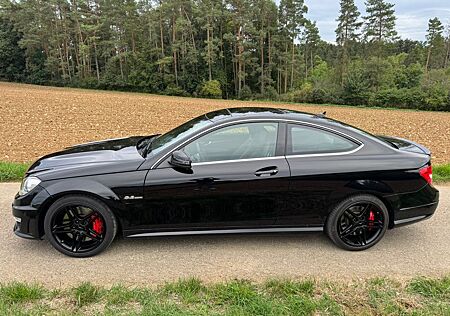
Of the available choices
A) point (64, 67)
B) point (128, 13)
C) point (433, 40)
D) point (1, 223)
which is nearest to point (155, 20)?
point (128, 13)

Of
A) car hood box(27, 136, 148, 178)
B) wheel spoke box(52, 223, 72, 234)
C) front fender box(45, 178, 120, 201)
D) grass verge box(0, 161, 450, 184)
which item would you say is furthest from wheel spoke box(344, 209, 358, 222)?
grass verge box(0, 161, 450, 184)

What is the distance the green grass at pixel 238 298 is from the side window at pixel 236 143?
1244 mm

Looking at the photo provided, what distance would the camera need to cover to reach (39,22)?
55.7 m

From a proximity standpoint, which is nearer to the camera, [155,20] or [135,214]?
[135,214]

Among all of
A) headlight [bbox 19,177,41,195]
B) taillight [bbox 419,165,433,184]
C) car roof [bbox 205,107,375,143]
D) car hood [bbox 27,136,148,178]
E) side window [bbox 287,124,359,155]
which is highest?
car roof [bbox 205,107,375,143]

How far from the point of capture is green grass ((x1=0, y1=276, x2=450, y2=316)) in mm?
2801

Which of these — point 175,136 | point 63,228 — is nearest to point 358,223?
point 175,136

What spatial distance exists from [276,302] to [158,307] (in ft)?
3.09

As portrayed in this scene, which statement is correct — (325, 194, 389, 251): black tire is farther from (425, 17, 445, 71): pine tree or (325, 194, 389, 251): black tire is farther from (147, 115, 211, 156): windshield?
(425, 17, 445, 71): pine tree

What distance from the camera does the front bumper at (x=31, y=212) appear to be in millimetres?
3482

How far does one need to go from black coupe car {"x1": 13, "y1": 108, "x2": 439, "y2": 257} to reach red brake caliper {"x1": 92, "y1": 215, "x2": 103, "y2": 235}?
0.03 ft

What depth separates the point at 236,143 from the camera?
3.79 meters

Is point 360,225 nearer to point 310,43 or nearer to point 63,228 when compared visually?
point 63,228

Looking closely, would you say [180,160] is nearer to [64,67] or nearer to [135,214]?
[135,214]
